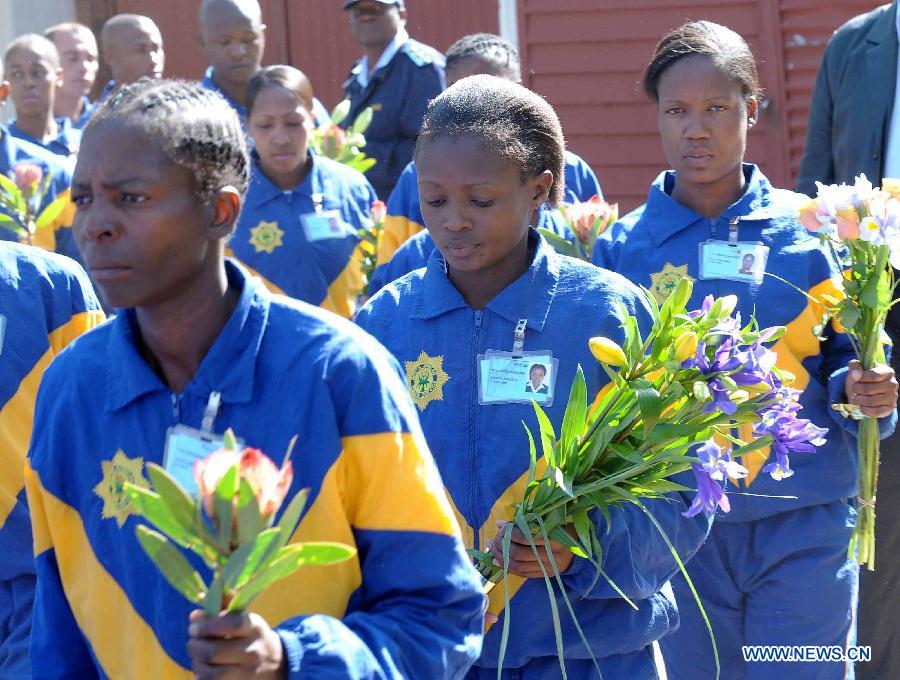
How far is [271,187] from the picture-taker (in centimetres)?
600

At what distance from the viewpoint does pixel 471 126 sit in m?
3.05

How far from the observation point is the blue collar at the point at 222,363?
212 cm

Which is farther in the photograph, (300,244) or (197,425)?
(300,244)

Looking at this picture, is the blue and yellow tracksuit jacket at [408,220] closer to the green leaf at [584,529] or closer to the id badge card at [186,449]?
the green leaf at [584,529]

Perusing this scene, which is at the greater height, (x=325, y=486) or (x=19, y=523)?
(x=325, y=486)

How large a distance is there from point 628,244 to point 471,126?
1.20 meters

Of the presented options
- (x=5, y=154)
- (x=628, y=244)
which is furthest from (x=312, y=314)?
(x=5, y=154)

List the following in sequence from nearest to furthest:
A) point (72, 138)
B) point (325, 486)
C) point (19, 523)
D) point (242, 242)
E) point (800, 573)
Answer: point (325, 486) < point (19, 523) < point (800, 573) < point (242, 242) < point (72, 138)

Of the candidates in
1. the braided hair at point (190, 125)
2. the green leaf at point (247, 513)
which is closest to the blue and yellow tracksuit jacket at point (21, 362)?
the braided hair at point (190, 125)

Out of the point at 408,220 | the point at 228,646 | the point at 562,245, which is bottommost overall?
the point at 228,646

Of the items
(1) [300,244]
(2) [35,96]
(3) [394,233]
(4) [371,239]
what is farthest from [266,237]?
(2) [35,96]

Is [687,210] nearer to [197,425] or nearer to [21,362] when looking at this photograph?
[21,362]

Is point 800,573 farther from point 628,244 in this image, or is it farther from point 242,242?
point 242,242

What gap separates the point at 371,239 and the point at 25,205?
1.39 metres
